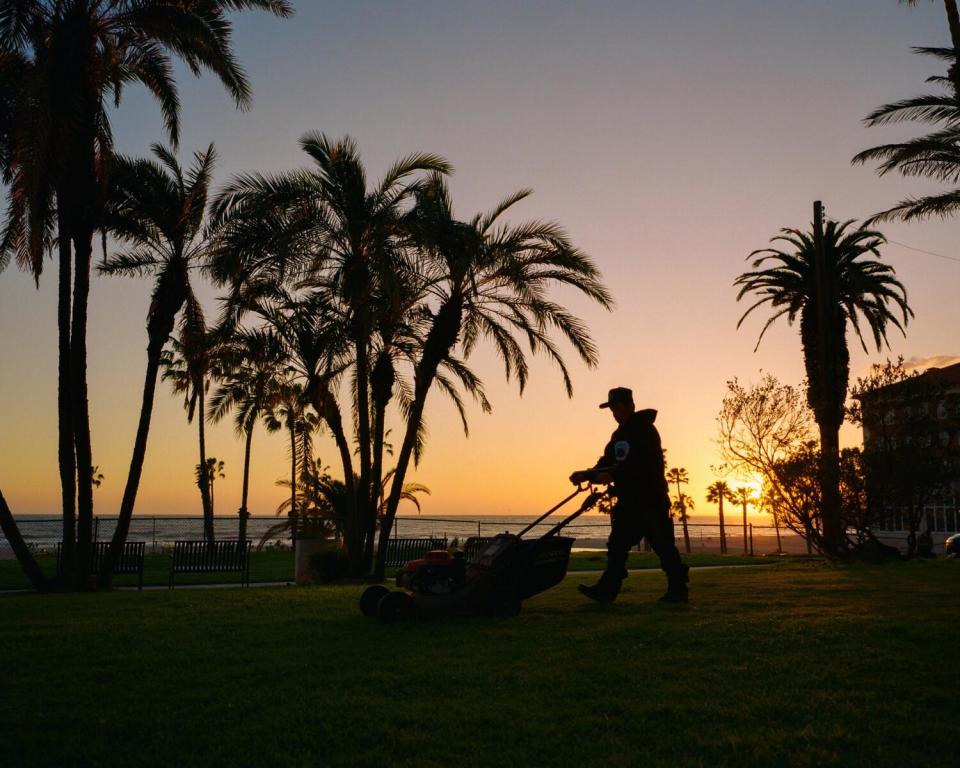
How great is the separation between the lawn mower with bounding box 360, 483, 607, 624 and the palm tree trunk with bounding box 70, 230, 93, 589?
1051 cm

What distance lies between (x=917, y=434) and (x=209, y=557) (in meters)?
18.6

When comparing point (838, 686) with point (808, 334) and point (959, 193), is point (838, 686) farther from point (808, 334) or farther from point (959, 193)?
point (808, 334)

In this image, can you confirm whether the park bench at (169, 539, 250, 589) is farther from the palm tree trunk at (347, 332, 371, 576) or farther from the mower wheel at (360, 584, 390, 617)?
the mower wheel at (360, 584, 390, 617)

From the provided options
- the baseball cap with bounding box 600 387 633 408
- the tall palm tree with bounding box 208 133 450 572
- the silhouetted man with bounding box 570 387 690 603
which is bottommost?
the silhouetted man with bounding box 570 387 690 603

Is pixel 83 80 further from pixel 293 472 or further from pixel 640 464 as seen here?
pixel 293 472

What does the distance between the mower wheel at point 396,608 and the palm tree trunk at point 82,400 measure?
1094cm

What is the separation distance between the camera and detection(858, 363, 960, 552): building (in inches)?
917

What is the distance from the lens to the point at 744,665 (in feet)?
18.9

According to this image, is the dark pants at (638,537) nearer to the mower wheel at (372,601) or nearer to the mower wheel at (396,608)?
the mower wheel at (396,608)

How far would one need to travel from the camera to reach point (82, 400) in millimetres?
17828

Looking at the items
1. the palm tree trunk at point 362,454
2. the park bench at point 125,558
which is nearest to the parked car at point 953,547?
the palm tree trunk at point 362,454

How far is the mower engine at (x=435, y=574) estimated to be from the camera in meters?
8.75

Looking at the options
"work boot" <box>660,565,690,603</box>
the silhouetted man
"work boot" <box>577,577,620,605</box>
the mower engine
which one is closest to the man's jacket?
the silhouetted man

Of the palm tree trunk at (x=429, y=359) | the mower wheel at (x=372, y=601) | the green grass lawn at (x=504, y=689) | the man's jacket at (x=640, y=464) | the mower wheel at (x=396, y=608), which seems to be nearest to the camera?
the green grass lawn at (x=504, y=689)
